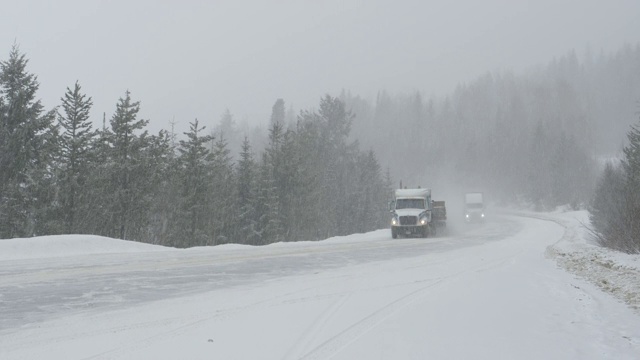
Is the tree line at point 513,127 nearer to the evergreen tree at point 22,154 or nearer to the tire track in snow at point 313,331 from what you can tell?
the evergreen tree at point 22,154

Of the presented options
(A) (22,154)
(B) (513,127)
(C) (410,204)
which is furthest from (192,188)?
(B) (513,127)

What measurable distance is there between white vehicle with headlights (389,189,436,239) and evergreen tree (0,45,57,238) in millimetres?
22015

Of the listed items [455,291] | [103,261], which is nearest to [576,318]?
[455,291]

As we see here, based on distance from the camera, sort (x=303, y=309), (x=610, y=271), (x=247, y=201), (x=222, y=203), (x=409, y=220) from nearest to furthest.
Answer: (x=303, y=309), (x=610, y=271), (x=409, y=220), (x=222, y=203), (x=247, y=201)

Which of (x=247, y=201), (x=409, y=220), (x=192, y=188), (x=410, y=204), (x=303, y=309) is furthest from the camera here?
(x=247, y=201)

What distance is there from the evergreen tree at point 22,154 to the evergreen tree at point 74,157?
3.59ft

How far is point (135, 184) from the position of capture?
34.3 meters

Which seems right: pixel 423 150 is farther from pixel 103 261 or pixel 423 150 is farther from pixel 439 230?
pixel 103 261

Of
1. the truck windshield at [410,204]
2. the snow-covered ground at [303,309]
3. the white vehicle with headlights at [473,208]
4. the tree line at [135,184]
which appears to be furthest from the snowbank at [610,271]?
the white vehicle with headlights at [473,208]

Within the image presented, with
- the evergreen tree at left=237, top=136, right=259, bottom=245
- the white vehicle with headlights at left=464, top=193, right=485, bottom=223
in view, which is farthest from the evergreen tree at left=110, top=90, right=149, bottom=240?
the white vehicle with headlights at left=464, top=193, right=485, bottom=223

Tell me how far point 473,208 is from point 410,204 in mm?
25720

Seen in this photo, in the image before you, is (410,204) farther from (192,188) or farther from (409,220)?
(192,188)

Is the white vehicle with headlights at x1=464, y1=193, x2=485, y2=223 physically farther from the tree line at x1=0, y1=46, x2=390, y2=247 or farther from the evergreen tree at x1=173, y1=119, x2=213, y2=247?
the evergreen tree at x1=173, y1=119, x2=213, y2=247

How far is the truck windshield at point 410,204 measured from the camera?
92.1 feet
